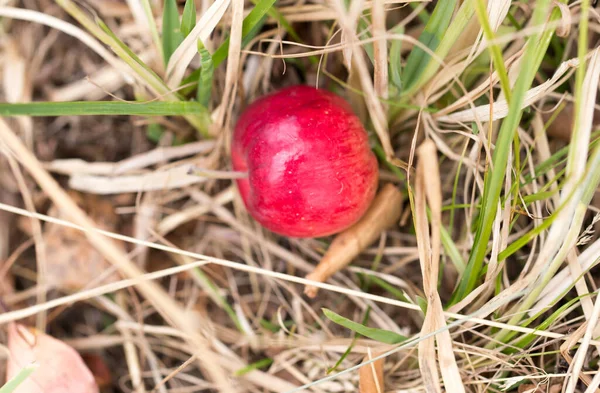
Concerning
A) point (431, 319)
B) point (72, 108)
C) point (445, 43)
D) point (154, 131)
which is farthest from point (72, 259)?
point (445, 43)

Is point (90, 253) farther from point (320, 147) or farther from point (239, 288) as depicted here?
point (320, 147)

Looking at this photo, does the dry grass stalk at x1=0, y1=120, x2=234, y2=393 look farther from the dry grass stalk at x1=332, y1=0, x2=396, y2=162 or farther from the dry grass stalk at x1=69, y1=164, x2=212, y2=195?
the dry grass stalk at x1=332, y1=0, x2=396, y2=162

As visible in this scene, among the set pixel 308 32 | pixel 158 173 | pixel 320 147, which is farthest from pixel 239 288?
pixel 308 32

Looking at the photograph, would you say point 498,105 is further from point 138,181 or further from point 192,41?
point 138,181

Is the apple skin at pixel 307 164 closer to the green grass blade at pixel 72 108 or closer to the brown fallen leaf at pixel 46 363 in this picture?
the green grass blade at pixel 72 108

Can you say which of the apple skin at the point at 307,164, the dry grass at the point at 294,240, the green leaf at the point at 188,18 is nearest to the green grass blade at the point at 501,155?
the dry grass at the point at 294,240

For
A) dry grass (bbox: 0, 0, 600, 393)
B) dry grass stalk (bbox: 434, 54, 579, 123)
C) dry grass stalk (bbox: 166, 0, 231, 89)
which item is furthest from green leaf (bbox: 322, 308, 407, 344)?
dry grass stalk (bbox: 166, 0, 231, 89)
